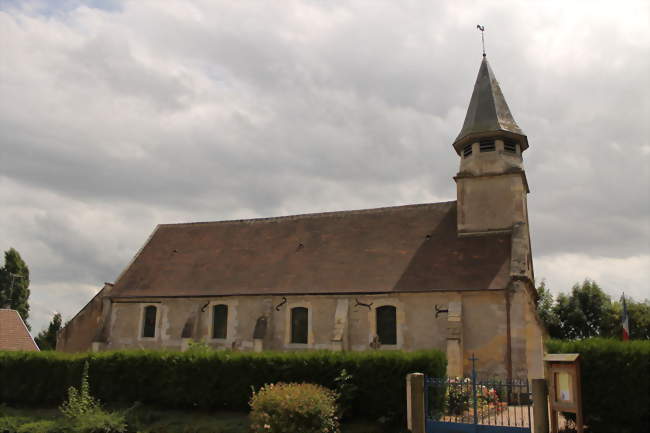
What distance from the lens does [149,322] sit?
84.1 feet

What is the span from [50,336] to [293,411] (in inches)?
1241

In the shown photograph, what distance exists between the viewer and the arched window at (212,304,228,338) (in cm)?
2427

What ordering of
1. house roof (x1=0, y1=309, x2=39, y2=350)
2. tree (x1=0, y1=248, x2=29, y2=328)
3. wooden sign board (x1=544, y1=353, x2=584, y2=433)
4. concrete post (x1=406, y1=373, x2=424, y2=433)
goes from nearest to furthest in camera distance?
wooden sign board (x1=544, y1=353, x2=584, y2=433) → concrete post (x1=406, y1=373, x2=424, y2=433) → house roof (x1=0, y1=309, x2=39, y2=350) → tree (x1=0, y1=248, x2=29, y2=328)

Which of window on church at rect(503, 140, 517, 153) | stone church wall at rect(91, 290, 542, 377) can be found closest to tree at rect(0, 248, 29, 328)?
stone church wall at rect(91, 290, 542, 377)

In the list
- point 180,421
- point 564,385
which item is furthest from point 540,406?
point 180,421

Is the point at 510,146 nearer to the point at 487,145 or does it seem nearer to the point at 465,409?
the point at 487,145

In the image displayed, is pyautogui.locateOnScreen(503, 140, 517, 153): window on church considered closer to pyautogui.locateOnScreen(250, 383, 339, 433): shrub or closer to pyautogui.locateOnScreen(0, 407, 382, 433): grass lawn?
pyautogui.locateOnScreen(0, 407, 382, 433): grass lawn

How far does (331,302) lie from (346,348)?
77.8 inches

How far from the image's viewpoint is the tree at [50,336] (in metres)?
36.8

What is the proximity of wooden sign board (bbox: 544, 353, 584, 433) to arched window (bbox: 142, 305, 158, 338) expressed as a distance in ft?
60.9

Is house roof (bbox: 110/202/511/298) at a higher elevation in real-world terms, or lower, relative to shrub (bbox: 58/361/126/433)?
higher

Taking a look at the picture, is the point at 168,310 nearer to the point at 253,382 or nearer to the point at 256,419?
the point at 253,382

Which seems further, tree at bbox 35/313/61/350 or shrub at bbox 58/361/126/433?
tree at bbox 35/313/61/350

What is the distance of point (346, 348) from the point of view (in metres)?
21.8
